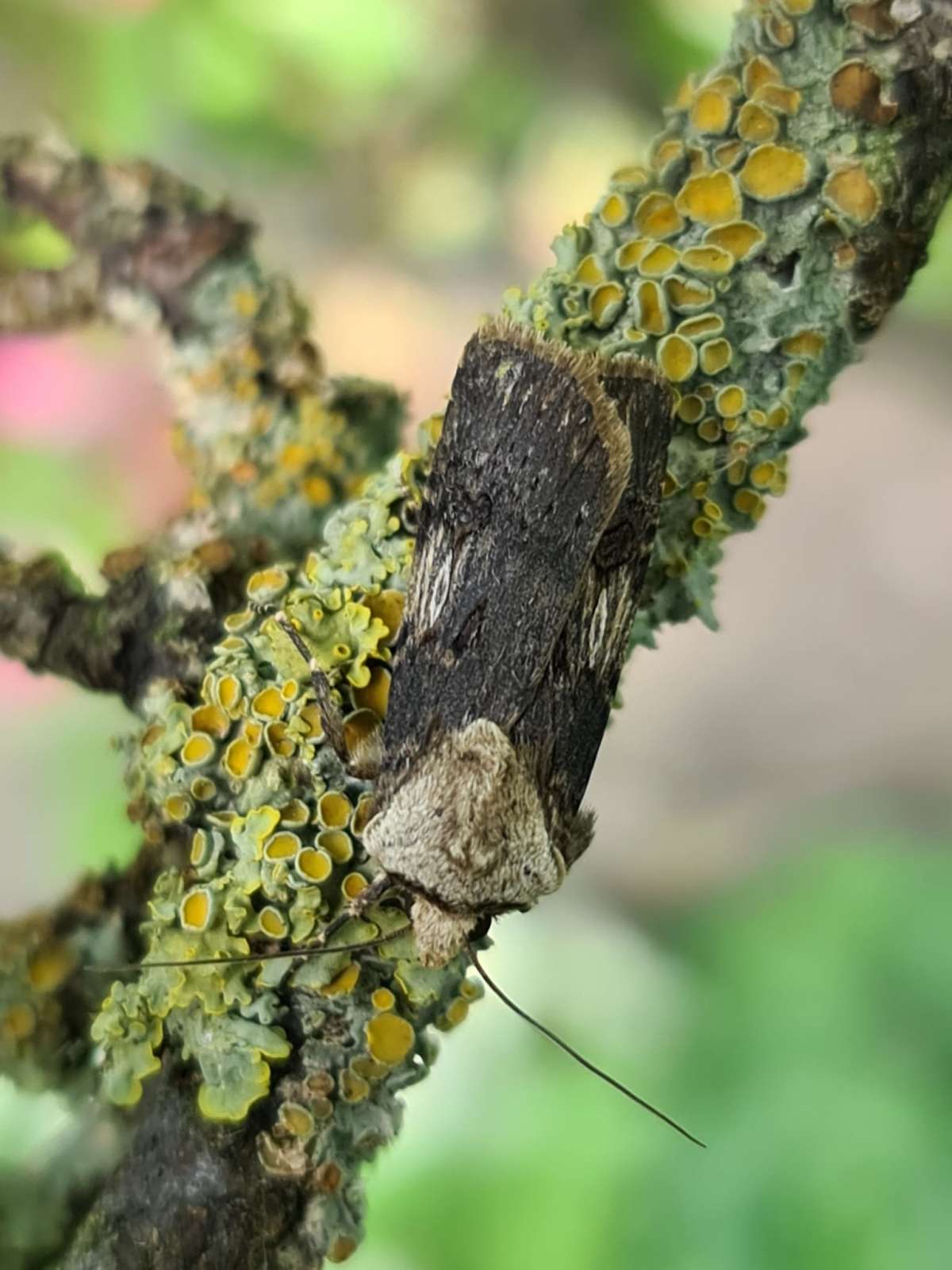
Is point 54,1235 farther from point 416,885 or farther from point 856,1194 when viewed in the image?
point 856,1194

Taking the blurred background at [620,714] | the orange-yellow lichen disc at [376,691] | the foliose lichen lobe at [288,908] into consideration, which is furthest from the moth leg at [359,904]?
the blurred background at [620,714]

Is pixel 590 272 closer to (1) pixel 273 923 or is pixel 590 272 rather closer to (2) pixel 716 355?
(2) pixel 716 355

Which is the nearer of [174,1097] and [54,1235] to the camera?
[174,1097]

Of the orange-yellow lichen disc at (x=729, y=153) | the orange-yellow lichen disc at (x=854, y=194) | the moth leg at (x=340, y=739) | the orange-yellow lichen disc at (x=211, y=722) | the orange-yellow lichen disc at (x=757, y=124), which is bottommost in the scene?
the orange-yellow lichen disc at (x=211, y=722)

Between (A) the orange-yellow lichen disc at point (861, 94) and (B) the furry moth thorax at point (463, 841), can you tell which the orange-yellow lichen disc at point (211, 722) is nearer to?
(B) the furry moth thorax at point (463, 841)

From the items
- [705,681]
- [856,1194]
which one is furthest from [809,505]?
[856,1194]

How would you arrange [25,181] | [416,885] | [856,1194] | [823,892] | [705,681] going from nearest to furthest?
1. [416,885]
2. [25,181]
3. [856,1194]
4. [823,892]
5. [705,681]
